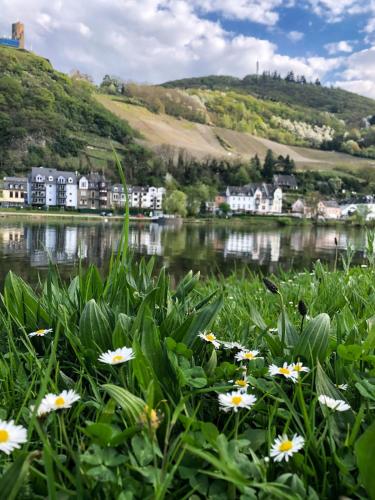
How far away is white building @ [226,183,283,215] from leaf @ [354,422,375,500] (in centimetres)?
10116

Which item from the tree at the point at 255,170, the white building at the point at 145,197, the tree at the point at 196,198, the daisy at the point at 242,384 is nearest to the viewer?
the daisy at the point at 242,384

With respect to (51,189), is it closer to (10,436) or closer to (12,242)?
(12,242)

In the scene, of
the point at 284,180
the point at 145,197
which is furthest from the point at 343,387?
the point at 284,180

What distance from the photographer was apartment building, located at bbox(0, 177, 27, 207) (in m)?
86.1

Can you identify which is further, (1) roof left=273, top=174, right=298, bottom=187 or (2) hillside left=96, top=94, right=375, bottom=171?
(2) hillside left=96, top=94, right=375, bottom=171

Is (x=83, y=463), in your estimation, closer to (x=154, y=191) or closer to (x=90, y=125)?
(x=154, y=191)

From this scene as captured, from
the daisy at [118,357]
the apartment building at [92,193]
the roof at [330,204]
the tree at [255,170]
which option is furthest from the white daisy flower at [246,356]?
the tree at [255,170]

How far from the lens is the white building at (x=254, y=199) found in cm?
10125

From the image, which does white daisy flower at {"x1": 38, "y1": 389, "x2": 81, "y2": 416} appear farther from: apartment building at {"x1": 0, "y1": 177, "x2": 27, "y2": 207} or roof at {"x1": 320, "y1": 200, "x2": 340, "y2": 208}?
roof at {"x1": 320, "y1": 200, "x2": 340, "y2": 208}

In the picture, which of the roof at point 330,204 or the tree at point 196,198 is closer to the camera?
the tree at point 196,198

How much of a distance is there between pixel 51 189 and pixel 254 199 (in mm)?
49683

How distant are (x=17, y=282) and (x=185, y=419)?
1.28m

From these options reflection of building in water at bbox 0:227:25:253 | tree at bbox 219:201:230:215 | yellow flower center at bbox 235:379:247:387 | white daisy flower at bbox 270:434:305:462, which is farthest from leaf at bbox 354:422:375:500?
tree at bbox 219:201:230:215

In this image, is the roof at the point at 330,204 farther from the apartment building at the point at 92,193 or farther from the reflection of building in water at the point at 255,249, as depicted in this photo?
the reflection of building in water at the point at 255,249
